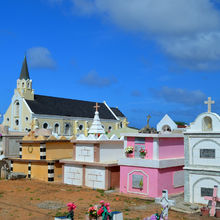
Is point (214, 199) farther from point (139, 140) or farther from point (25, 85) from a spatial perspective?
point (25, 85)

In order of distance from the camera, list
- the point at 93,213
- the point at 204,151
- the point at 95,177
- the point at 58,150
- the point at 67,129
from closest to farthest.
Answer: the point at 93,213 < the point at 204,151 < the point at 95,177 < the point at 58,150 < the point at 67,129

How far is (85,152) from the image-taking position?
68.1 ft

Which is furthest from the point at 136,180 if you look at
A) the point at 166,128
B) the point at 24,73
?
the point at 24,73

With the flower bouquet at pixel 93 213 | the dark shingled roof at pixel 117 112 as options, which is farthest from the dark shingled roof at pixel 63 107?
the flower bouquet at pixel 93 213

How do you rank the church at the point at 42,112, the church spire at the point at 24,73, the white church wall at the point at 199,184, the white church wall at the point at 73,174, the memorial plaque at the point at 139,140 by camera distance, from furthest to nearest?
1. the church spire at the point at 24,73
2. the church at the point at 42,112
3. the white church wall at the point at 73,174
4. the memorial plaque at the point at 139,140
5. the white church wall at the point at 199,184

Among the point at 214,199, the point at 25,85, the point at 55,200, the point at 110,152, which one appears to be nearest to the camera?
the point at 214,199

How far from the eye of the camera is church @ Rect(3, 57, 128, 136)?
53.7 metres

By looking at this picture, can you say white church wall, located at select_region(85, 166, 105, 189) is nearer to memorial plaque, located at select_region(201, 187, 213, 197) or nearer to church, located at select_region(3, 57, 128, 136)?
memorial plaque, located at select_region(201, 187, 213, 197)

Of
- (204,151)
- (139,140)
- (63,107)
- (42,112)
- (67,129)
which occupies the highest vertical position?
(63,107)

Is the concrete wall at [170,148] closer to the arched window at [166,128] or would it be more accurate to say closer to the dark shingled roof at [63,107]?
the arched window at [166,128]

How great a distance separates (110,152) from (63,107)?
4023cm

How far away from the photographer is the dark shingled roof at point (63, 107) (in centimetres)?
5522

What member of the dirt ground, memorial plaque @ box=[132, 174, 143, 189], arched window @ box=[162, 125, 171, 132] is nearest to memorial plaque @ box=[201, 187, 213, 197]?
the dirt ground

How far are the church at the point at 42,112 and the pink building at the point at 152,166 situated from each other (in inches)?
1349
